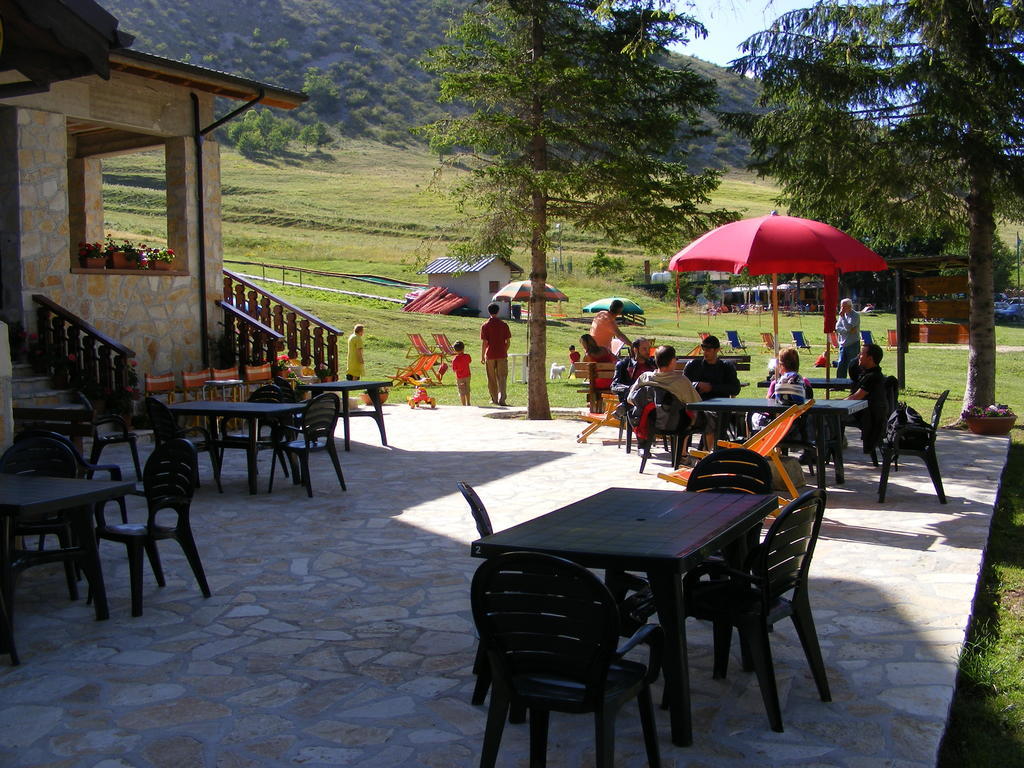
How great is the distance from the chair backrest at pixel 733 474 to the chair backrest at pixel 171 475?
2724mm

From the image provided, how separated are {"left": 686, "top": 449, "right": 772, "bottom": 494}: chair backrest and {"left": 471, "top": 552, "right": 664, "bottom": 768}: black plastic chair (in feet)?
6.82

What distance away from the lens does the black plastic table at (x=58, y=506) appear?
15.1 ft

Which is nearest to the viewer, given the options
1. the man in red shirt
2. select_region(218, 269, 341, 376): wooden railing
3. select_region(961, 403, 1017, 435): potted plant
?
select_region(961, 403, 1017, 435): potted plant

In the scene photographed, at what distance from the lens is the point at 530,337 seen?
47.8 ft

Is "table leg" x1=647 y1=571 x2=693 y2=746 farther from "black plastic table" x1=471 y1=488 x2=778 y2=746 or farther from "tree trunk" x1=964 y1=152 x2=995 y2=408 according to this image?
"tree trunk" x1=964 y1=152 x2=995 y2=408

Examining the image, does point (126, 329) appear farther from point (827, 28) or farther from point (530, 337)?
point (827, 28)

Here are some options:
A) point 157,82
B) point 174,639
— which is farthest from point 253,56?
point 174,639

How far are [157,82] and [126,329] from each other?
3.30 metres

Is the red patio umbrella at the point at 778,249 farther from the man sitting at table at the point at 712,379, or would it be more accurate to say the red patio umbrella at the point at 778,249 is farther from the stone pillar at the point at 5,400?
the stone pillar at the point at 5,400

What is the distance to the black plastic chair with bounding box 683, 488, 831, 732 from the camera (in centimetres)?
380

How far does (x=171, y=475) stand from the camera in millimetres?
5562

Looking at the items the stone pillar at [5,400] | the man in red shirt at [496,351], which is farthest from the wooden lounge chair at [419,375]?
the stone pillar at [5,400]

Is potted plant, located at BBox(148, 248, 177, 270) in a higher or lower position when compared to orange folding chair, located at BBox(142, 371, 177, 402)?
higher

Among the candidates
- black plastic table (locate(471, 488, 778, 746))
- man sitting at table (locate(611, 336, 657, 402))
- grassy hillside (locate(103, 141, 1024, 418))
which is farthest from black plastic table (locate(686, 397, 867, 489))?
grassy hillside (locate(103, 141, 1024, 418))
